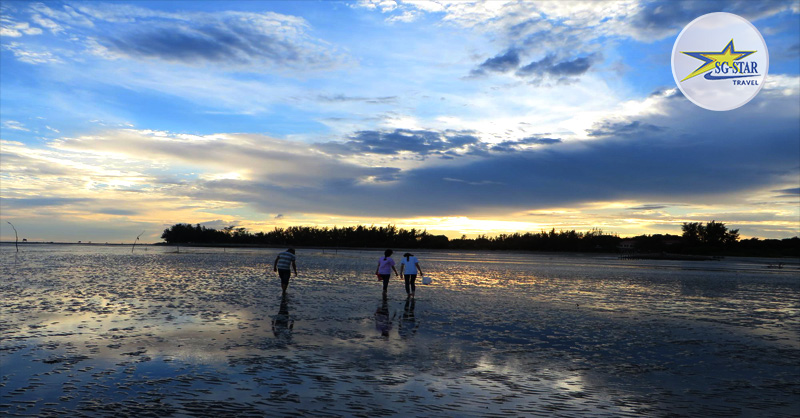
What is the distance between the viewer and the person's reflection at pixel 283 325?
40.5ft

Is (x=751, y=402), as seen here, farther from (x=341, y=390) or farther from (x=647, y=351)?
(x=341, y=390)

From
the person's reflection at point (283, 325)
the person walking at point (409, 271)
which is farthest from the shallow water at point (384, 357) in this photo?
the person walking at point (409, 271)

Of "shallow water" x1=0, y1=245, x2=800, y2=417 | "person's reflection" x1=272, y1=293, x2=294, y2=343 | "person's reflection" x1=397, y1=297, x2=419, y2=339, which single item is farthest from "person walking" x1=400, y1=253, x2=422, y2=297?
"person's reflection" x1=272, y1=293, x2=294, y2=343

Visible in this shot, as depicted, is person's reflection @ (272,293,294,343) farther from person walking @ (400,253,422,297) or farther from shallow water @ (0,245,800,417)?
Result: person walking @ (400,253,422,297)

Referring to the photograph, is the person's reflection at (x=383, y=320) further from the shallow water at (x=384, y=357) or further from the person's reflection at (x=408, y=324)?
the person's reflection at (x=408, y=324)

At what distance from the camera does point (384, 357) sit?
10.4 metres

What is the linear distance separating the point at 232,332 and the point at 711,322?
1457 centimetres

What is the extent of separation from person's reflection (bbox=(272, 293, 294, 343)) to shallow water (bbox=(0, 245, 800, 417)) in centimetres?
6

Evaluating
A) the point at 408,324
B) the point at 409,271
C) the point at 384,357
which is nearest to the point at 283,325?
the point at 408,324

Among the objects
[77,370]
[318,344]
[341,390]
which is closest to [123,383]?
[77,370]

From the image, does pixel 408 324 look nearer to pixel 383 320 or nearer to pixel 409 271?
pixel 383 320

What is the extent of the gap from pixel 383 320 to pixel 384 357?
492 cm

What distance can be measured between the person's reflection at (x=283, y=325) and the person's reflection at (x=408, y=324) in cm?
282

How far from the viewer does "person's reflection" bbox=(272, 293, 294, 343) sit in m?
12.3
